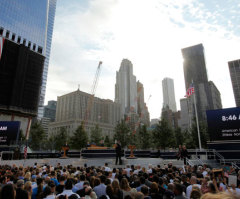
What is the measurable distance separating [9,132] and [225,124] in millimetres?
36547

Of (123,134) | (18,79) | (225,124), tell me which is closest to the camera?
(225,124)

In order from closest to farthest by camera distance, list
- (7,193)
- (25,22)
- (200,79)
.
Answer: (7,193)
(25,22)
(200,79)

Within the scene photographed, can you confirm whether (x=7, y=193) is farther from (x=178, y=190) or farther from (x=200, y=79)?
(x=200, y=79)

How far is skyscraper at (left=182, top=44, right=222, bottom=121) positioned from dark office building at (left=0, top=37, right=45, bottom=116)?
136 metres

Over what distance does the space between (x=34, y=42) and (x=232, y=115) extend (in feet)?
280

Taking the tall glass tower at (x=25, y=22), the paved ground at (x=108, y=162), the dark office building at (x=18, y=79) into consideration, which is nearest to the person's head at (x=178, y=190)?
the paved ground at (x=108, y=162)

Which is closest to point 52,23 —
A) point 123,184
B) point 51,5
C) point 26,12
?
point 51,5

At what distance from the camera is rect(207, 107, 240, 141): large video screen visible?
64.7 ft

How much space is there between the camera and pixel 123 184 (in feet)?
Answer: 21.6

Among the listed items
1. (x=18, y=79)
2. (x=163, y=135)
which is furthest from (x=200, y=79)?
(x=18, y=79)

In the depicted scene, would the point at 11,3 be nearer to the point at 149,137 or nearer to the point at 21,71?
the point at 21,71

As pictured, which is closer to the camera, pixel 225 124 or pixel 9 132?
pixel 225 124

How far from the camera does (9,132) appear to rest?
31859 millimetres

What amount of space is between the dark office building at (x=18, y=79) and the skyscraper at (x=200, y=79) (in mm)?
136427
